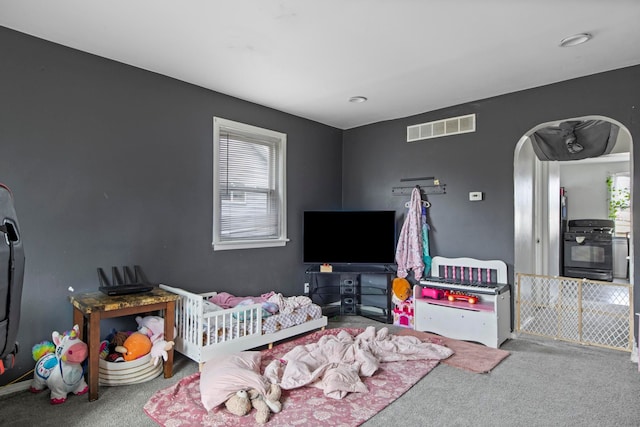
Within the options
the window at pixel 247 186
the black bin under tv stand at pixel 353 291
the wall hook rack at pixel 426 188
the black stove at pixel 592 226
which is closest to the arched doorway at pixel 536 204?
the wall hook rack at pixel 426 188

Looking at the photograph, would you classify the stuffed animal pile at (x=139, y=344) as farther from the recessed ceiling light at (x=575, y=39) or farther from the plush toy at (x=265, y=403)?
the recessed ceiling light at (x=575, y=39)

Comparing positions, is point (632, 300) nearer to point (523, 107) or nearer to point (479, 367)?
point (479, 367)

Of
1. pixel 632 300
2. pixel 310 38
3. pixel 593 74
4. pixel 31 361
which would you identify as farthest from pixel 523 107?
pixel 31 361

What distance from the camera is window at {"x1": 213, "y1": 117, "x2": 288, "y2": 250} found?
3633 millimetres

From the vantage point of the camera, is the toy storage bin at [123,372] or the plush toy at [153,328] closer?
the toy storage bin at [123,372]

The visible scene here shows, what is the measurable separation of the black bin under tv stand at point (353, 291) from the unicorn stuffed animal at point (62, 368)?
7.83 feet

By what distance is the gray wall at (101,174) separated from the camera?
251cm

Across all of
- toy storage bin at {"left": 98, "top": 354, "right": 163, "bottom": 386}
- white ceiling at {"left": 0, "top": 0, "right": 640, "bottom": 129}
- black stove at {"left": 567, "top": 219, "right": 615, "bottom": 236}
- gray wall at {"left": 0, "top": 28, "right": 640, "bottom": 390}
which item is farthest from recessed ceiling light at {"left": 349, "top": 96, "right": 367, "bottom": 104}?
black stove at {"left": 567, "top": 219, "right": 615, "bottom": 236}

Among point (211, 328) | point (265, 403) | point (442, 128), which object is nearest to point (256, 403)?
point (265, 403)

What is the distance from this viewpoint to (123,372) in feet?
8.28

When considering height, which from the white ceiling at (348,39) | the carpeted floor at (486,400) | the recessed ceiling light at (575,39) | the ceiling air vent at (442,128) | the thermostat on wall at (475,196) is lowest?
the carpeted floor at (486,400)

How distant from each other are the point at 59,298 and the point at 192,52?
203cm

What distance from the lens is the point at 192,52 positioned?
276cm

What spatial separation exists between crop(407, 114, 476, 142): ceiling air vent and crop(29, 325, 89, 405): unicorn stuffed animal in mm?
3731
